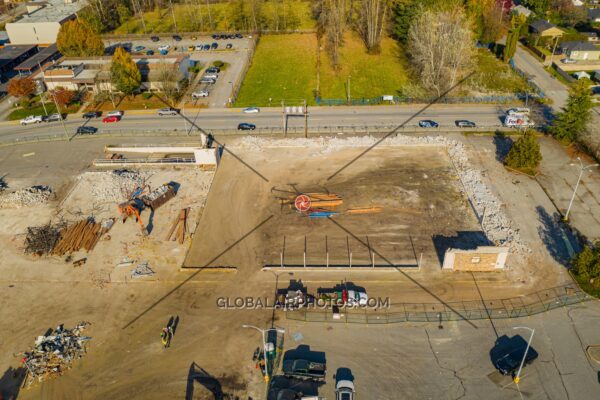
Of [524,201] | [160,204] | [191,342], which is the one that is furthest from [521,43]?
[191,342]

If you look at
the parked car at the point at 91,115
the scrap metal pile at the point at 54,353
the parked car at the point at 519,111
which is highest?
the parked car at the point at 519,111

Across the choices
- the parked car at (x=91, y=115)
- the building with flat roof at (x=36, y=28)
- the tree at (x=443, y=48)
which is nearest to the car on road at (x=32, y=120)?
the parked car at (x=91, y=115)

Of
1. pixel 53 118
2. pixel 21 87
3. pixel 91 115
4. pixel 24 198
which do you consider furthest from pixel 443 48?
pixel 21 87

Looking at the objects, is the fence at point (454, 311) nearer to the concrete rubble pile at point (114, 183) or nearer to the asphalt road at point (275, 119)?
the concrete rubble pile at point (114, 183)

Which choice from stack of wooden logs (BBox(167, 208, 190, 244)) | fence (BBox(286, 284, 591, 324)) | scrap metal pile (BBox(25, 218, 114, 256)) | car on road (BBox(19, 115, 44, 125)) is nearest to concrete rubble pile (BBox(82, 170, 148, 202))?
scrap metal pile (BBox(25, 218, 114, 256))

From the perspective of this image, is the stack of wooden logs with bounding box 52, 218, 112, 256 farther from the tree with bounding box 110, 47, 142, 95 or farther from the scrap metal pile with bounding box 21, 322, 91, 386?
the tree with bounding box 110, 47, 142, 95
